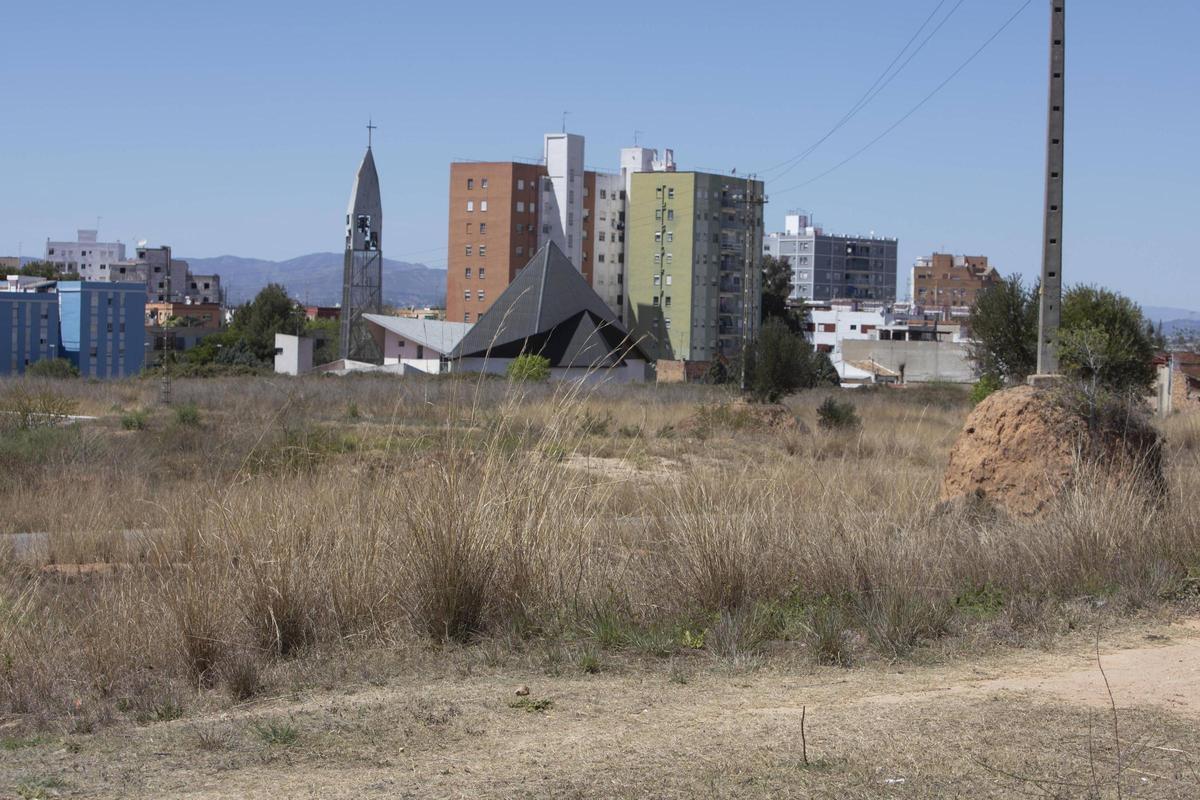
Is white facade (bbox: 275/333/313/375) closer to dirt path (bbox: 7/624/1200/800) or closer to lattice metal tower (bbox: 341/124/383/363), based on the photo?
lattice metal tower (bbox: 341/124/383/363)

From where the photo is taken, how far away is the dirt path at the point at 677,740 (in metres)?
4.18

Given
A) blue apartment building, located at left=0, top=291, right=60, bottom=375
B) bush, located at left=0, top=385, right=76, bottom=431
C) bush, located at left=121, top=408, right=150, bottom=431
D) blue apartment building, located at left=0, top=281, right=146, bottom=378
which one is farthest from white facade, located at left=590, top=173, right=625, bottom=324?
bush, located at left=0, top=385, right=76, bottom=431

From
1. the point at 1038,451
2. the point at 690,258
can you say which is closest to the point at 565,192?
the point at 690,258

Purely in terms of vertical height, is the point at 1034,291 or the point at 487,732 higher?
the point at 1034,291

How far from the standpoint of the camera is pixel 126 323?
100750mm

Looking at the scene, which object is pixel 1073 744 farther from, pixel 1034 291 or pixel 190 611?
pixel 1034 291

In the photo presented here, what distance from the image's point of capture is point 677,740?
4645 mm

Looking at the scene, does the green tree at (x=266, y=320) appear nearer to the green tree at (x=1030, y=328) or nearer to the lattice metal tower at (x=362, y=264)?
the lattice metal tower at (x=362, y=264)

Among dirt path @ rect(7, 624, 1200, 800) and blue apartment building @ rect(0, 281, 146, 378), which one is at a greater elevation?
blue apartment building @ rect(0, 281, 146, 378)

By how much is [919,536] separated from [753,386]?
38953 mm

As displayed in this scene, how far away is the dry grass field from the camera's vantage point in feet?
14.5

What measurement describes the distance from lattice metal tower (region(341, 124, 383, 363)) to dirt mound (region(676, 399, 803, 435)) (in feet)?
235

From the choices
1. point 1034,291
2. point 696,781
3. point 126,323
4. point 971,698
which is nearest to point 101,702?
point 696,781

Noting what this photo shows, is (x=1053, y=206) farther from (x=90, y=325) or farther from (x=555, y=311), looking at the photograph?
(x=90, y=325)
